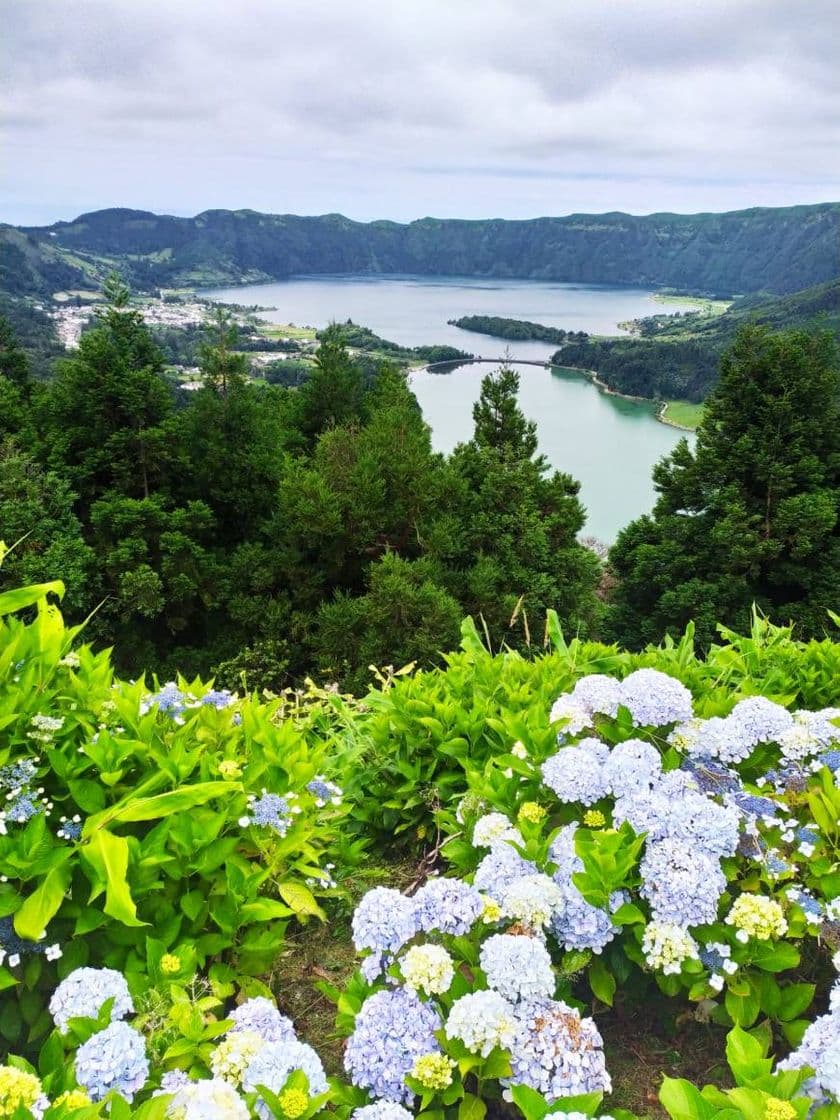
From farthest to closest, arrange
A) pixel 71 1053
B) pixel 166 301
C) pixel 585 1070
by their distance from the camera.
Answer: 1. pixel 166 301
2. pixel 71 1053
3. pixel 585 1070

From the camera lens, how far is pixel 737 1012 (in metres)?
1.75

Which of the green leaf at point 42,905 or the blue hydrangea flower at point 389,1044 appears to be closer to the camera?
the blue hydrangea flower at point 389,1044

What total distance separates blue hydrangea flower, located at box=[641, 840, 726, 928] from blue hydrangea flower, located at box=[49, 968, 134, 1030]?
3.79ft

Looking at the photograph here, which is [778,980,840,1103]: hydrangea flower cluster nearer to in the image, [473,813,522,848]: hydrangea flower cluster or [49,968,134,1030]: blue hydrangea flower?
A: [473,813,522,848]: hydrangea flower cluster

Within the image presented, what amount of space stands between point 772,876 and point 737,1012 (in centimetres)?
34

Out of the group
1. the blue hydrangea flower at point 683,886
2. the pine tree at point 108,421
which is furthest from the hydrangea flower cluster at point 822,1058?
the pine tree at point 108,421

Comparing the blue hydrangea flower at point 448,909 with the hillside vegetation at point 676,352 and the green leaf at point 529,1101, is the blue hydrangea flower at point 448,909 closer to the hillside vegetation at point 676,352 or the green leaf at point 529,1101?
the green leaf at point 529,1101

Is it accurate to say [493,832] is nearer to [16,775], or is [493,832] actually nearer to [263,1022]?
[263,1022]

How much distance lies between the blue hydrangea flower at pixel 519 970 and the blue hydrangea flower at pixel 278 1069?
0.38 meters

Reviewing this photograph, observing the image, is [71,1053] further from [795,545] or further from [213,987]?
[795,545]

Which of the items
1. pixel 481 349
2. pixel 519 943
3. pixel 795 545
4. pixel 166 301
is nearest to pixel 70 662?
pixel 519 943

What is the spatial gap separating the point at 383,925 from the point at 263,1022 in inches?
11.8

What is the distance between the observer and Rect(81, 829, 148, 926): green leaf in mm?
1637

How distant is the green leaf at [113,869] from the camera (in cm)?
164
